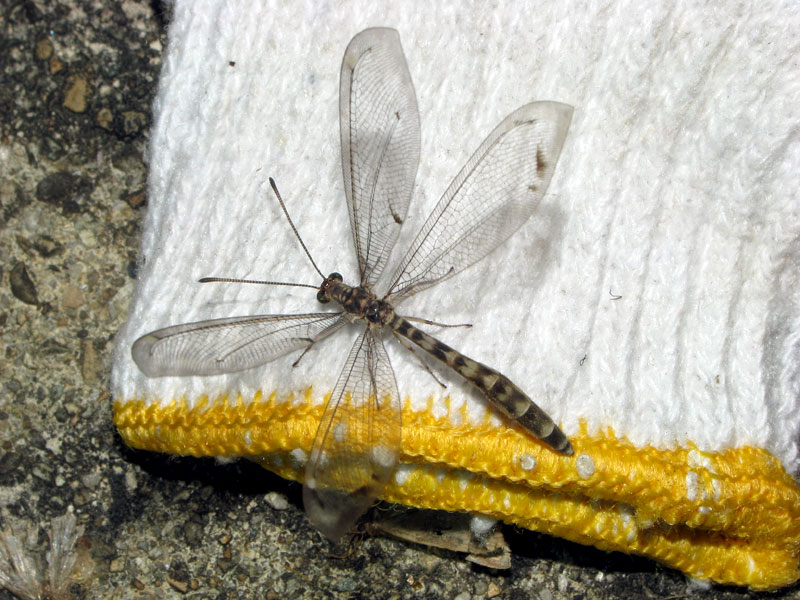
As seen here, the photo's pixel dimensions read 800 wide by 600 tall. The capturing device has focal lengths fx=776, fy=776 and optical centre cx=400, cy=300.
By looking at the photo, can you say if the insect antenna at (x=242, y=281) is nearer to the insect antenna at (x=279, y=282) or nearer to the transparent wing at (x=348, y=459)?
the insect antenna at (x=279, y=282)

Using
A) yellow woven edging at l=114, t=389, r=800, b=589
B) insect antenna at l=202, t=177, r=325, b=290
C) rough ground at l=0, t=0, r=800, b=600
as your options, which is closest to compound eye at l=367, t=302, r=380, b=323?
insect antenna at l=202, t=177, r=325, b=290

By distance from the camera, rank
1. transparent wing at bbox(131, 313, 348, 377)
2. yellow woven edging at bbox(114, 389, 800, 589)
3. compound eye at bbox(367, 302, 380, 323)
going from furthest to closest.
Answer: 1. compound eye at bbox(367, 302, 380, 323)
2. transparent wing at bbox(131, 313, 348, 377)
3. yellow woven edging at bbox(114, 389, 800, 589)

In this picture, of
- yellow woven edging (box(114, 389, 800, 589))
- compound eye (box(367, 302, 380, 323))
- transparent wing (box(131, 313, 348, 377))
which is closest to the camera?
yellow woven edging (box(114, 389, 800, 589))

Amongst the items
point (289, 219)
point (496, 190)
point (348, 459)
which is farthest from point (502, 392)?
point (289, 219)

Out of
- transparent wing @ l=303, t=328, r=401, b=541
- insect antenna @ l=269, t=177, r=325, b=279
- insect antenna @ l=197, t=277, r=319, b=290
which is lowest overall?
transparent wing @ l=303, t=328, r=401, b=541

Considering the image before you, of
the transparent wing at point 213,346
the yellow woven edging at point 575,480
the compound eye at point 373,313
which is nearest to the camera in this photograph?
the yellow woven edging at point 575,480

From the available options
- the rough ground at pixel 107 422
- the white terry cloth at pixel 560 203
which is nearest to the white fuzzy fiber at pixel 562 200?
the white terry cloth at pixel 560 203

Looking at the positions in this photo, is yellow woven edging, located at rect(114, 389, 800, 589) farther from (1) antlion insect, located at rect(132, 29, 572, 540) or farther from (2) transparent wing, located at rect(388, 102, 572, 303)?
(2) transparent wing, located at rect(388, 102, 572, 303)

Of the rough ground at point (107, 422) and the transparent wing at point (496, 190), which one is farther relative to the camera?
the rough ground at point (107, 422)
